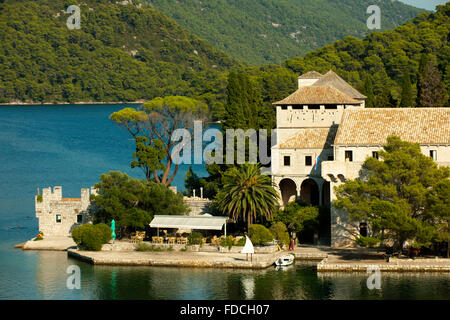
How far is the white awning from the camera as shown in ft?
189

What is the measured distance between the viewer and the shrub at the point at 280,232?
184 ft

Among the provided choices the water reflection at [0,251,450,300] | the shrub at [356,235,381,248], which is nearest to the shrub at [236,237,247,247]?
the water reflection at [0,251,450,300]

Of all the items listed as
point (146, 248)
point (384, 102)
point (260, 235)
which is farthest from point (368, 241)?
point (384, 102)

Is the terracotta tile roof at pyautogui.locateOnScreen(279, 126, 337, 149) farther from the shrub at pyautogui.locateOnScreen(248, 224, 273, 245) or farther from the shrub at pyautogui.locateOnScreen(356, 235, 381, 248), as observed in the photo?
the shrub at pyautogui.locateOnScreen(356, 235, 381, 248)

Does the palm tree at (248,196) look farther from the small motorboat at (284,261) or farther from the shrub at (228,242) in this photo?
the small motorboat at (284,261)

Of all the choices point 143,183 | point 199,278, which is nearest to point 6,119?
point 143,183

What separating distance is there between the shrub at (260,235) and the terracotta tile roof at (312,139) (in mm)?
7135

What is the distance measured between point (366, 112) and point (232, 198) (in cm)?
1122

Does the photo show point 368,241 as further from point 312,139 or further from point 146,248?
point 146,248

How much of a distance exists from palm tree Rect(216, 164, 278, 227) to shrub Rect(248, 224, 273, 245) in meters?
1.44

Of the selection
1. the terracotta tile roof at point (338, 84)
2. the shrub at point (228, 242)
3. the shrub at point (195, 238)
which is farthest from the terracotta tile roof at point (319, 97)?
the shrub at point (195, 238)

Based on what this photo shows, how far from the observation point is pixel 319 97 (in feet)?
207

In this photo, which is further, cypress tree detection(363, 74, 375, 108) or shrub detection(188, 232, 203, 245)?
cypress tree detection(363, 74, 375, 108)

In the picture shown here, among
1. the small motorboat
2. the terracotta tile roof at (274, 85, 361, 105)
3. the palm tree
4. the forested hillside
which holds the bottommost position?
the small motorboat
